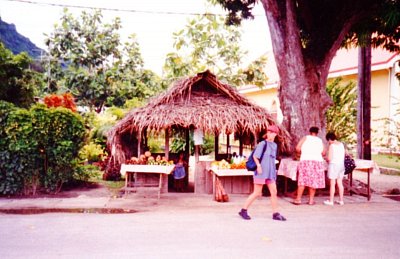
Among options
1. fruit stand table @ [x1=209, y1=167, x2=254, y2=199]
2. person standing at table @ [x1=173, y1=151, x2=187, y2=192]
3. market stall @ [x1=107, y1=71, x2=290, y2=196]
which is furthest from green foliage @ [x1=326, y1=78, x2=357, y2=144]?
person standing at table @ [x1=173, y1=151, x2=187, y2=192]

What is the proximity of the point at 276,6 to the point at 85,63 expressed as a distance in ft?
53.3

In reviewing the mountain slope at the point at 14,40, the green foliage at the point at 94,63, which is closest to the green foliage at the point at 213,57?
the green foliage at the point at 94,63

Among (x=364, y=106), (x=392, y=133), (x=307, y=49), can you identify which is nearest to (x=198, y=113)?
(x=307, y=49)

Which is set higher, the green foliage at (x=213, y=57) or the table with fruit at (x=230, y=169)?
the green foliage at (x=213, y=57)

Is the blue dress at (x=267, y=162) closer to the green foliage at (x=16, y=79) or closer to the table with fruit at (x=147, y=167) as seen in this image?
→ the table with fruit at (x=147, y=167)

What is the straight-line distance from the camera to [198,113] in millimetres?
→ 11203

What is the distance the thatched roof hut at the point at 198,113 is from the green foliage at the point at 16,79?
196 inches

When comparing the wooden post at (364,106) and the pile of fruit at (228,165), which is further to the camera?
the wooden post at (364,106)

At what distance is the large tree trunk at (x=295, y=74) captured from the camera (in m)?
11.7

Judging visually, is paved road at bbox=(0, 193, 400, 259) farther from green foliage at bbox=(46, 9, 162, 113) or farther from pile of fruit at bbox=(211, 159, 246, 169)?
green foliage at bbox=(46, 9, 162, 113)

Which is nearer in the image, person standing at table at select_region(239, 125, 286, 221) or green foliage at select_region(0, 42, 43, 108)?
person standing at table at select_region(239, 125, 286, 221)

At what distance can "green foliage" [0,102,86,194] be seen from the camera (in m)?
10.6

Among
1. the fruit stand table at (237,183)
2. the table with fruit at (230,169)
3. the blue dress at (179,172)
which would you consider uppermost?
the table with fruit at (230,169)

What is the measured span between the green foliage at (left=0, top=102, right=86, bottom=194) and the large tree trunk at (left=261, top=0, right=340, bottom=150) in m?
5.97
